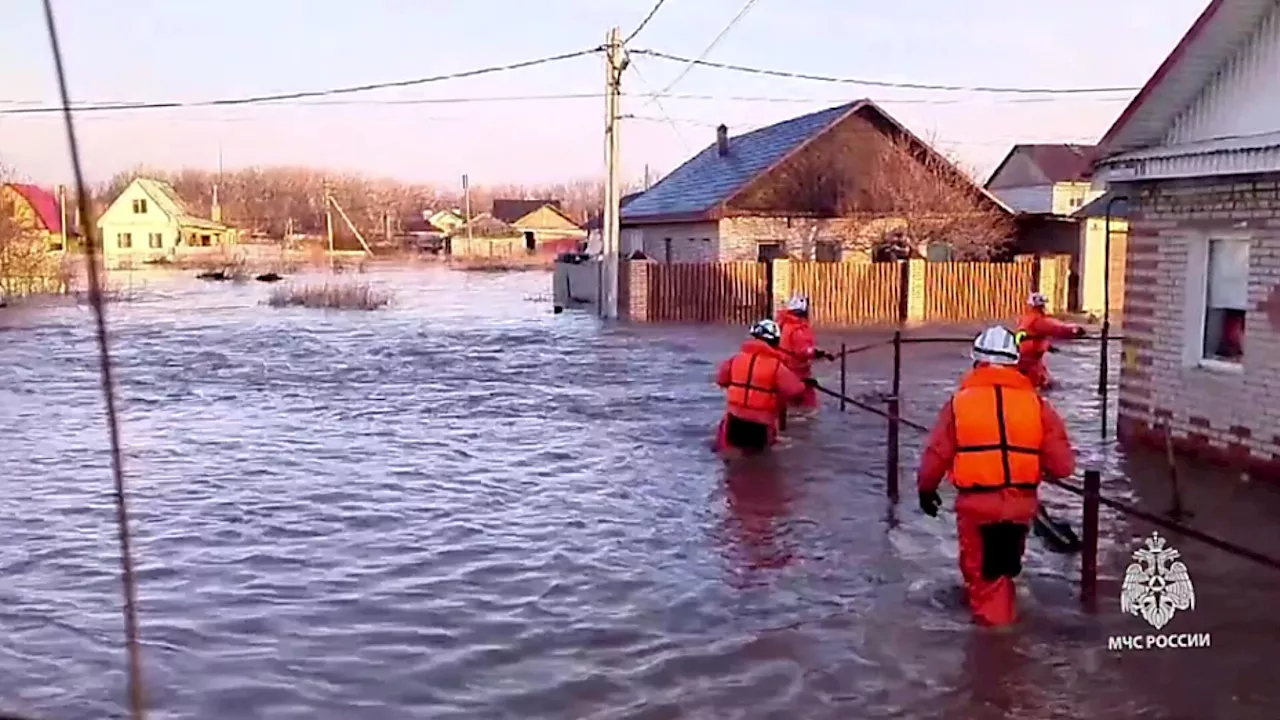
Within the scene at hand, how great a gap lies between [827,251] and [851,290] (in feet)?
10.9

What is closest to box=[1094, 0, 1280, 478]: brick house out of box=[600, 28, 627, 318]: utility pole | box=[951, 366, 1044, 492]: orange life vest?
box=[951, 366, 1044, 492]: orange life vest

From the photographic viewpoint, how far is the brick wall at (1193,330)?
34.2ft

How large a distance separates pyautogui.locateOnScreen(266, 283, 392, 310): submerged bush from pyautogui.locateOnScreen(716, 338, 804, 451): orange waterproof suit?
85.6ft

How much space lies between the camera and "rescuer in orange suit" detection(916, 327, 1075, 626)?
6.50 meters

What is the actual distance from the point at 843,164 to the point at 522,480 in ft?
80.6

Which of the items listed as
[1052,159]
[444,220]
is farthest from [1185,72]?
[444,220]

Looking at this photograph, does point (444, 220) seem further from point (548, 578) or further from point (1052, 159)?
point (548, 578)

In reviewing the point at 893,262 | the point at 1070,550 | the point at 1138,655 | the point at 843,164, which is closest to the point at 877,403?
the point at 1070,550

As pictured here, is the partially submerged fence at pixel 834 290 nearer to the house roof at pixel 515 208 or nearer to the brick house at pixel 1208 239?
the brick house at pixel 1208 239

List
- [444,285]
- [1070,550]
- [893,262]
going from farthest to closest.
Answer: [444,285] → [893,262] → [1070,550]

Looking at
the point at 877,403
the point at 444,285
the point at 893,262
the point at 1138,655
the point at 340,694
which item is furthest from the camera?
the point at 444,285

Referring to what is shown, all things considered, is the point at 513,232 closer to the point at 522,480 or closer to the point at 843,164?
the point at 843,164

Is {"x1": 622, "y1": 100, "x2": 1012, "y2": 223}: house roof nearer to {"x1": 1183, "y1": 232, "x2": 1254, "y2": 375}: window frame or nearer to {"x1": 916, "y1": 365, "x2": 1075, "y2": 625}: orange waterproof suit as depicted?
{"x1": 1183, "y1": 232, "x2": 1254, "y2": 375}: window frame

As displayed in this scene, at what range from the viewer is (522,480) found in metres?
11.3
